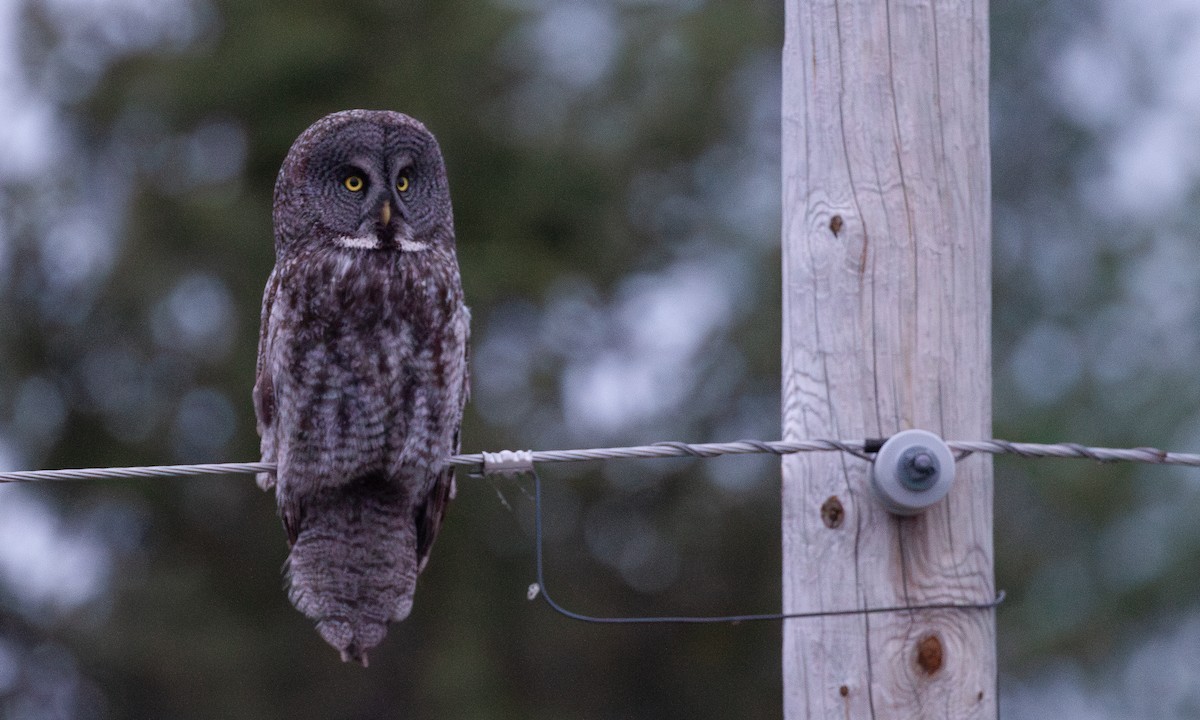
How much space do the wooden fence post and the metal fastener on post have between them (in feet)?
0.14

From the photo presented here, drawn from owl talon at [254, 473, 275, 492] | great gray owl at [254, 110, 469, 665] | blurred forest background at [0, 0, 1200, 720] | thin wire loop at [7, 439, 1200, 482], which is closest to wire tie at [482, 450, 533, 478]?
thin wire loop at [7, 439, 1200, 482]

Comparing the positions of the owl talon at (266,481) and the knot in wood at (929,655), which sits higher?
the owl talon at (266,481)

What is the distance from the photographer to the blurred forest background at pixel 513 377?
7805 mm

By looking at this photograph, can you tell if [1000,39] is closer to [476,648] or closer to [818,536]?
[476,648]

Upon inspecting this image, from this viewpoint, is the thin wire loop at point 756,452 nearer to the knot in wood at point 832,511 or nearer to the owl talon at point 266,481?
the knot in wood at point 832,511

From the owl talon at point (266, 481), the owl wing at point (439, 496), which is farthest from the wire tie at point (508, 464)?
the owl talon at point (266, 481)

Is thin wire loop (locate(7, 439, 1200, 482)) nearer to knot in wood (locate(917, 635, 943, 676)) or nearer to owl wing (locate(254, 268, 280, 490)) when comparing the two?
knot in wood (locate(917, 635, 943, 676))

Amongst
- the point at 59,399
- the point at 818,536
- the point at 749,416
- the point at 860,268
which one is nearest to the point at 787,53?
the point at 860,268

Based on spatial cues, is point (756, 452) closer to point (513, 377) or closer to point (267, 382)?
point (267, 382)

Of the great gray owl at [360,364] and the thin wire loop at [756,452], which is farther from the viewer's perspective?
the great gray owl at [360,364]

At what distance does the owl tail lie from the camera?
3.37m

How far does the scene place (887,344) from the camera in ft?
7.50

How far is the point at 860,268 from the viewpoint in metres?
2.31

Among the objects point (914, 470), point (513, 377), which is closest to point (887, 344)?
point (914, 470)
